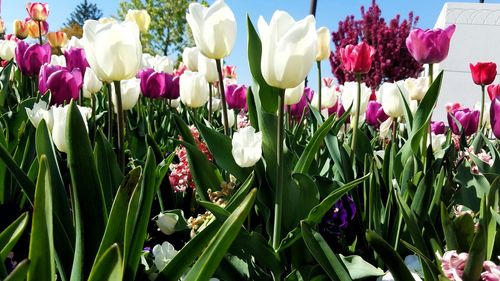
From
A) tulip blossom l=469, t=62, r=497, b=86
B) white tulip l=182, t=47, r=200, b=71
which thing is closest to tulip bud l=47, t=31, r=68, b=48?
white tulip l=182, t=47, r=200, b=71

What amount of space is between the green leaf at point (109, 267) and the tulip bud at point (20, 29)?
4.68m

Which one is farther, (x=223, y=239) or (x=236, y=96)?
(x=236, y=96)

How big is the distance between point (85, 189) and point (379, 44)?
14436 mm

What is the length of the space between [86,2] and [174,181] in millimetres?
55081

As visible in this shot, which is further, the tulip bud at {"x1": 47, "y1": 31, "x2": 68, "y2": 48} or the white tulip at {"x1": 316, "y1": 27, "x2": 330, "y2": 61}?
the tulip bud at {"x1": 47, "y1": 31, "x2": 68, "y2": 48}

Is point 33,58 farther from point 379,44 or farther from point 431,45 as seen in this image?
point 379,44

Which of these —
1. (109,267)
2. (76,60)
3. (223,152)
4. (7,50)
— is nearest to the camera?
(109,267)

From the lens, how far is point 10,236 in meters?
0.77

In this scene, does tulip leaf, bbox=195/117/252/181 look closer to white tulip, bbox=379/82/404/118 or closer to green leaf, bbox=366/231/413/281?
green leaf, bbox=366/231/413/281

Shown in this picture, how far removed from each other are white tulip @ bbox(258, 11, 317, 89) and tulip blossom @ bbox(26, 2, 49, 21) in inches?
162

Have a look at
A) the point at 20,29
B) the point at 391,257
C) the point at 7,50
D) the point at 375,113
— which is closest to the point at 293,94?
the point at 391,257

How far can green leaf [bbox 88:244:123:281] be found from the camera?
634 mm

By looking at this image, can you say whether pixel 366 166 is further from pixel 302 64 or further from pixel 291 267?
pixel 302 64

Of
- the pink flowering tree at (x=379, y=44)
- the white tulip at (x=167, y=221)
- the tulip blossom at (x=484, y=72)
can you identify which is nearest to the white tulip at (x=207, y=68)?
the white tulip at (x=167, y=221)
